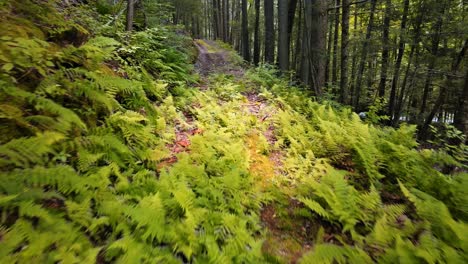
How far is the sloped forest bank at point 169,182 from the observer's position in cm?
246

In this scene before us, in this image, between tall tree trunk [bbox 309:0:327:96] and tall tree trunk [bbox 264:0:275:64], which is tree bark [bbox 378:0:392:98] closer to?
tall tree trunk [bbox 309:0:327:96]

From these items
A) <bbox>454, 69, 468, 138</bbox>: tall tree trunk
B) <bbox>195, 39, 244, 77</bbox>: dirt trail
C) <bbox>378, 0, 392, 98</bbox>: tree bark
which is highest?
<bbox>378, 0, 392, 98</bbox>: tree bark

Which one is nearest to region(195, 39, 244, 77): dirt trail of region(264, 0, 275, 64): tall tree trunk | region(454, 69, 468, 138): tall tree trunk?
region(264, 0, 275, 64): tall tree trunk

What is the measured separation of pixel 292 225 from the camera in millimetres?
3531

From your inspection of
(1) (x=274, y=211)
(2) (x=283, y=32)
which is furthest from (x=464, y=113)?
(2) (x=283, y=32)

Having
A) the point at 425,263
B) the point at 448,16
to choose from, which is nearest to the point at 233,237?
the point at 425,263

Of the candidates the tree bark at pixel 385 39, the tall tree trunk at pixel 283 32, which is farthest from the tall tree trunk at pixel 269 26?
the tree bark at pixel 385 39

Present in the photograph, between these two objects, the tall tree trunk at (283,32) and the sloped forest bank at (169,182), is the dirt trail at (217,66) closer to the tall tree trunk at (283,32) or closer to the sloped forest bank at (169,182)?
the tall tree trunk at (283,32)

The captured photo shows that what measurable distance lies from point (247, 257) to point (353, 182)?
7.87ft

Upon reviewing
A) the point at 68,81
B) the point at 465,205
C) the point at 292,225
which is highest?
the point at 68,81

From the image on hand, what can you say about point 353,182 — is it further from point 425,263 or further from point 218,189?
point 218,189

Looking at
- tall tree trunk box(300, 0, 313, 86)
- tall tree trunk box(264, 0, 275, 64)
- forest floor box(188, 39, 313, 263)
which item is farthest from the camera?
tall tree trunk box(264, 0, 275, 64)

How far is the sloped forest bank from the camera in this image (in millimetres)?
2455

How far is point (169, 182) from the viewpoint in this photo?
3.38m
